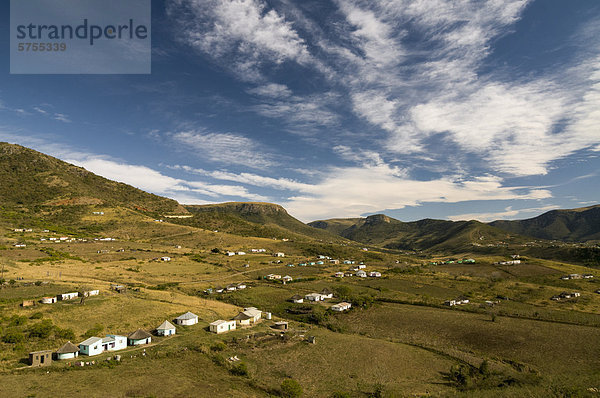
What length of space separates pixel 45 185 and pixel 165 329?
17418cm

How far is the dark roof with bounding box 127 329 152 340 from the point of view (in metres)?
35.8

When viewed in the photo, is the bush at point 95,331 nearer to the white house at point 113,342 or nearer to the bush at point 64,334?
the bush at point 64,334

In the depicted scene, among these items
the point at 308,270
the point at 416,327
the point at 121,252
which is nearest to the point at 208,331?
the point at 416,327

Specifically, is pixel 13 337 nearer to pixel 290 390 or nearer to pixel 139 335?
pixel 139 335

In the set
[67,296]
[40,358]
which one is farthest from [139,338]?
[67,296]

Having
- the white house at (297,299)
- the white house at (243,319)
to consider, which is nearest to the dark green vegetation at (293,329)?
the white house at (243,319)

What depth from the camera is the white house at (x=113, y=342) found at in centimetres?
3320

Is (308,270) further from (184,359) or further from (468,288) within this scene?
(184,359)

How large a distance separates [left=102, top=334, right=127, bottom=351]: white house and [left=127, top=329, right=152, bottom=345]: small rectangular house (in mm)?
938

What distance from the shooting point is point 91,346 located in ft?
104

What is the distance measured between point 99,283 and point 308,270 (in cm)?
5754

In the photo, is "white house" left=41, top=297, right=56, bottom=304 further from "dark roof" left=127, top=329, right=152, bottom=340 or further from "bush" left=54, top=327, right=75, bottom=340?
"dark roof" left=127, top=329, right=152, bottom=340

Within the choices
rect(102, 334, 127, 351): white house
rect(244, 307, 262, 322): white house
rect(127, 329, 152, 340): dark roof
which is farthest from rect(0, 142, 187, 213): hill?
rect(102, 334, 127, 351): white house

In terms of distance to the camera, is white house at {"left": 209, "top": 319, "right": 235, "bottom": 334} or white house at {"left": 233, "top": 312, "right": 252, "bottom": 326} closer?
white house at {"left": 209, "top": 319, "right": 235, "bottom": 334}
